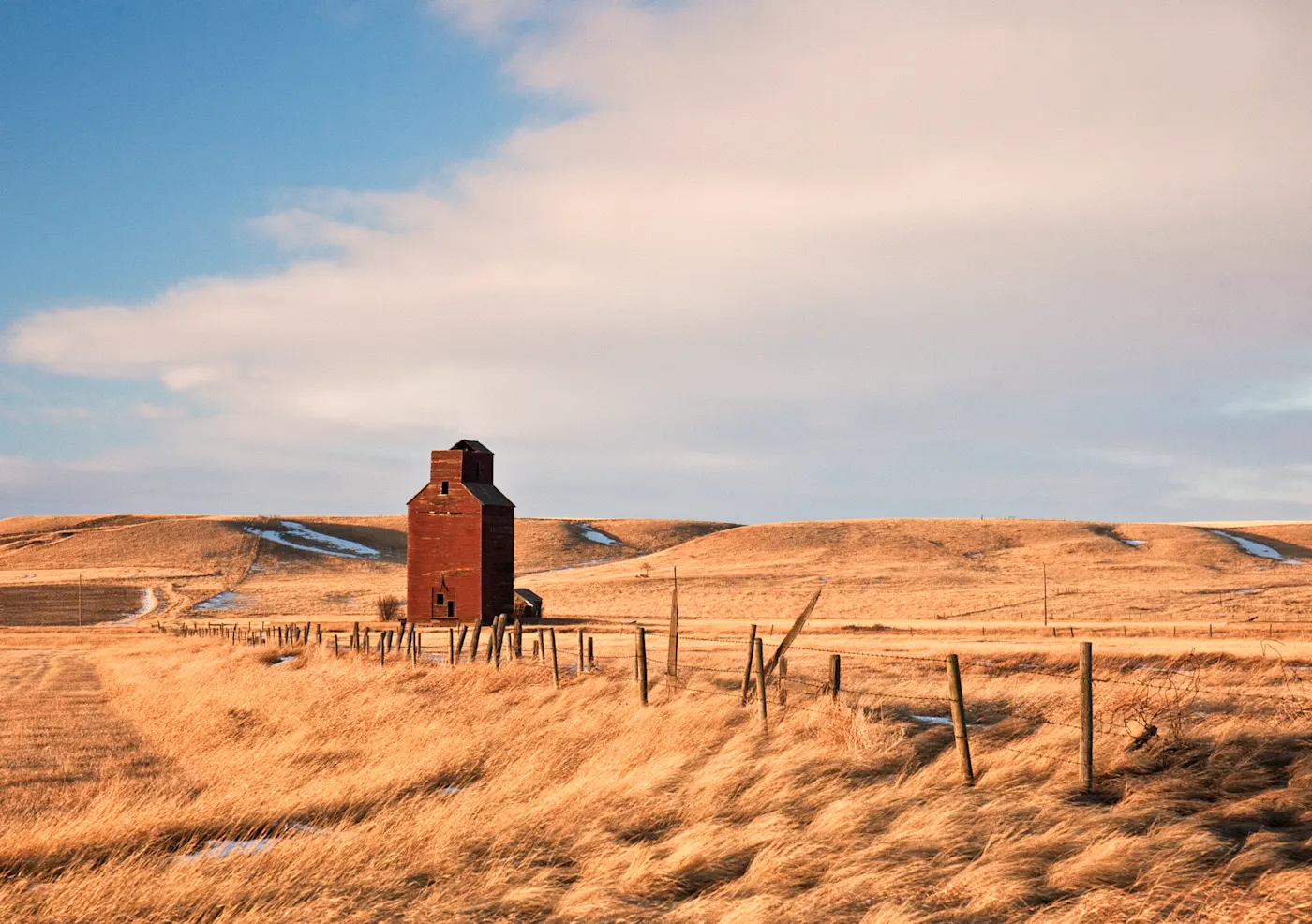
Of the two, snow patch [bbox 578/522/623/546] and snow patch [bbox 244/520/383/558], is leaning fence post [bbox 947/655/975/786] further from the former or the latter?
snow patch [bbox 578/522/623/546]

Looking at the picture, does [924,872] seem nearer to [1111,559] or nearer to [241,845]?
[241,845]

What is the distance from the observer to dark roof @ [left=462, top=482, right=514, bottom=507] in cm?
5144

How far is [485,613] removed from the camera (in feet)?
166

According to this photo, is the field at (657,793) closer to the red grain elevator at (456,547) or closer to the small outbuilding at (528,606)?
the red grain elevator at (456,547)

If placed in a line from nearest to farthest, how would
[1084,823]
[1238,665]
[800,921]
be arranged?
[800,921] → [1084,823] → [1238,665]

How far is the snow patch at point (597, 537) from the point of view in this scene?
129m

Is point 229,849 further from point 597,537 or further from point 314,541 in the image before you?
point 597,537

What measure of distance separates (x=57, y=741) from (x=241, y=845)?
12.1 metres

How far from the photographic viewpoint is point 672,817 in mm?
9484

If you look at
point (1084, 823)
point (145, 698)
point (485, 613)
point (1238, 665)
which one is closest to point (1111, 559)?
point (485, 613)

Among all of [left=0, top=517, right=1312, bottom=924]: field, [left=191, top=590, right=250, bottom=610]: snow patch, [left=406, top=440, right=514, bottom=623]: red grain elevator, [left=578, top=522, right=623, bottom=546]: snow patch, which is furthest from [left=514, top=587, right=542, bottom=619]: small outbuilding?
[left=578, top=522, right=623, bottom=546]: snow patch

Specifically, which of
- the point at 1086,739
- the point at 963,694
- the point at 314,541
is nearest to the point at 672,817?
the point at 1086,739

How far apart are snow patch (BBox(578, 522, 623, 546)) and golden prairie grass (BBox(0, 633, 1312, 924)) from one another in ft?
367

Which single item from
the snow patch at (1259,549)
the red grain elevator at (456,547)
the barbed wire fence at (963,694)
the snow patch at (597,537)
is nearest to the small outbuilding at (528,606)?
the red grain elevator at (456,547)
